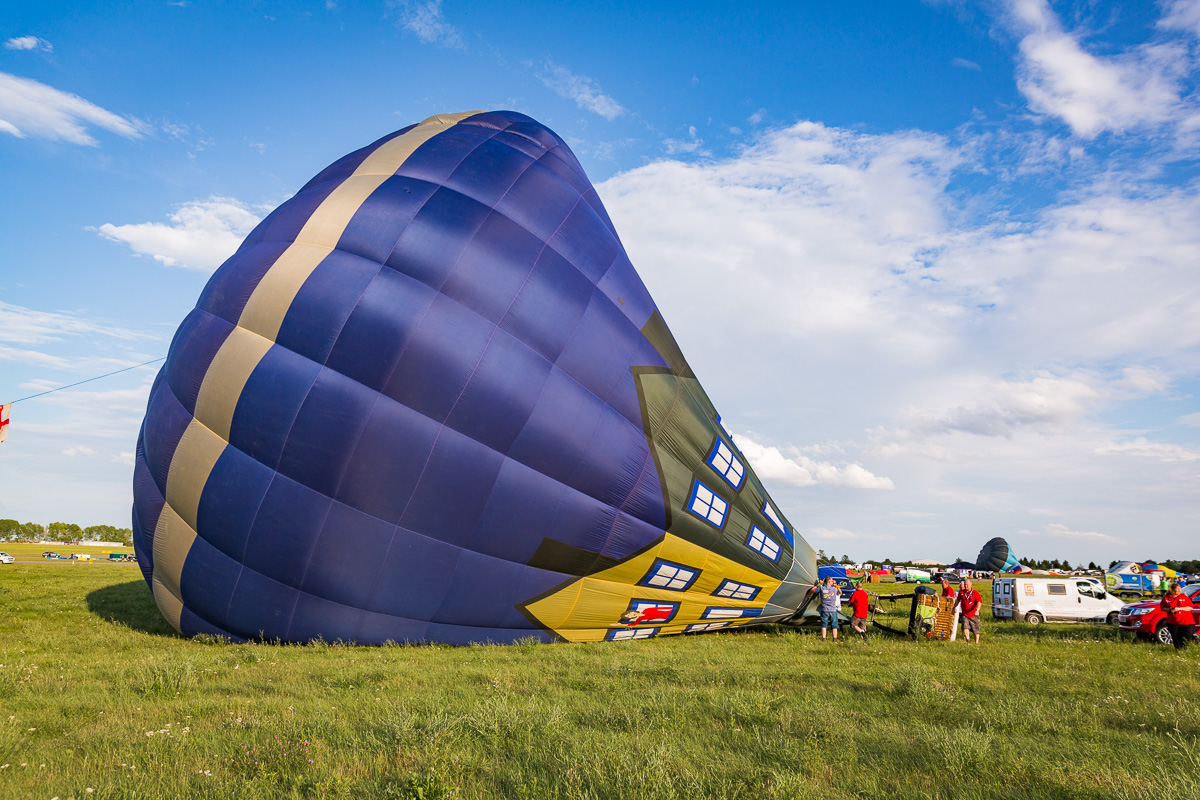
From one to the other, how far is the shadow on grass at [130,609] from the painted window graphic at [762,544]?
1028cm

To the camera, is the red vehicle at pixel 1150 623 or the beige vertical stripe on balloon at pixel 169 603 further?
the red vehicle at pixel 1150 623

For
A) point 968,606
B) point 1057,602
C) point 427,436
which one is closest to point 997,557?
point 1057,602

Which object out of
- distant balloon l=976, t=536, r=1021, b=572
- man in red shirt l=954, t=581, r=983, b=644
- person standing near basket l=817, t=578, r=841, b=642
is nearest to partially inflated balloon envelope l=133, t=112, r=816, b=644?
person standing near basket l=817, t=578, r=841, b=642

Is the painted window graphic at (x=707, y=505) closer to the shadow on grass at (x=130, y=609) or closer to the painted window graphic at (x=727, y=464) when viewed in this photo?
the painted window graphic at (x=727, y=464)

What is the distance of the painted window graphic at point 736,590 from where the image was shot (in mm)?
12250

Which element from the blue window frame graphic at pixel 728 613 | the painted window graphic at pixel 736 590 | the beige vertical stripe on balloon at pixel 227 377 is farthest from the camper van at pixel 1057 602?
the beige vertical stripe on balloon at pixel 227 377

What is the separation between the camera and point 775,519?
13.4 metres

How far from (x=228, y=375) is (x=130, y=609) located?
28.6ft

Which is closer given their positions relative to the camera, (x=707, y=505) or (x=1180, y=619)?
(x=707, y=505)

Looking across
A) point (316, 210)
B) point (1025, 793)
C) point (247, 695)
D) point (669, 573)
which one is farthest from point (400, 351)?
point (1025, 793)

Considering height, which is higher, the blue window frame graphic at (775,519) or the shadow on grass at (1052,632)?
the blue window frame graphic at (775,519)

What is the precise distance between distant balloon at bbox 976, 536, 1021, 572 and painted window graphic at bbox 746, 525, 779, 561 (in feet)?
184

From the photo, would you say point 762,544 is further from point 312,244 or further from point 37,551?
point 37,551

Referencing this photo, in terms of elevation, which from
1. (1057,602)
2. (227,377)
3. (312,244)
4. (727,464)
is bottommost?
(227,377)
